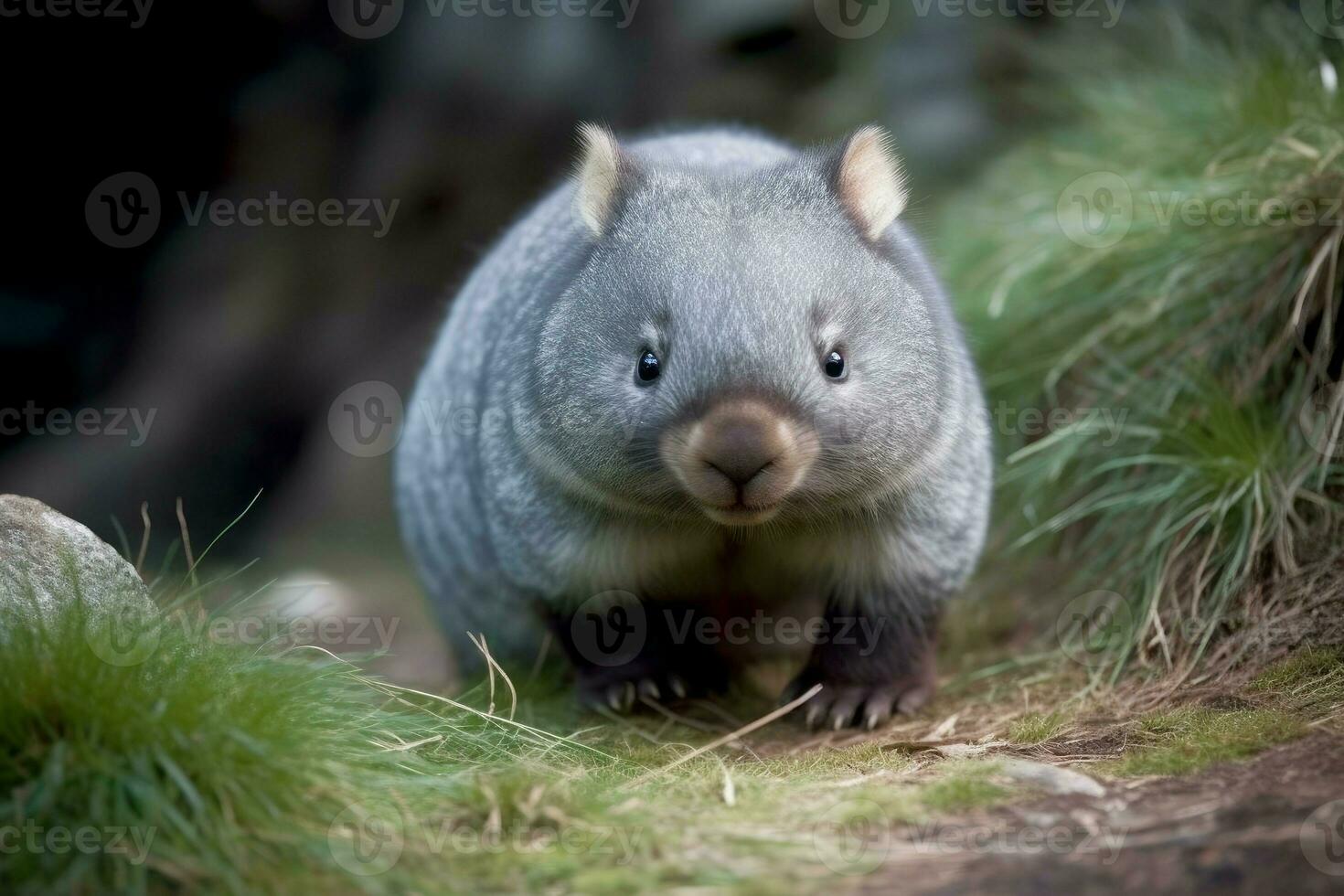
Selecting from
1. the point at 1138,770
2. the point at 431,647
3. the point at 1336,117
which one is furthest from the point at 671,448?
the point at 431,647

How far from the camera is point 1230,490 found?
629cm

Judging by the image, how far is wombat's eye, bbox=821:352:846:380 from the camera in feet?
16.0

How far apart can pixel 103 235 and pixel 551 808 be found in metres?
8.18

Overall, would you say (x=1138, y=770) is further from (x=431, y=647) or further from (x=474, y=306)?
(x=431, y=647)

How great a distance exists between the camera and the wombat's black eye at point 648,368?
4910 mm
